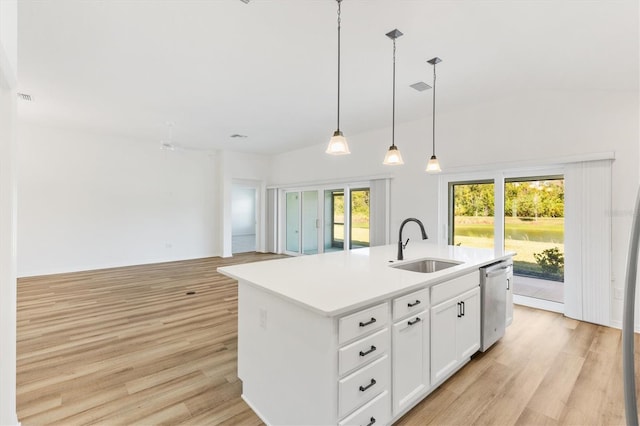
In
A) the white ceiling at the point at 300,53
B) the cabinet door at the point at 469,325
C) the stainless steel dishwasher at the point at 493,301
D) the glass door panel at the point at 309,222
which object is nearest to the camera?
the white ceiling at the point at 300,53

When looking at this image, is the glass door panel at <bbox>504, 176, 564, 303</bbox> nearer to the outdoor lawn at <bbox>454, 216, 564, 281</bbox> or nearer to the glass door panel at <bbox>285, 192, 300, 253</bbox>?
the outdoor lawn at <bbox>454, 216, 564, 281</bbox>

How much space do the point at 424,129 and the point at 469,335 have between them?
3.66m

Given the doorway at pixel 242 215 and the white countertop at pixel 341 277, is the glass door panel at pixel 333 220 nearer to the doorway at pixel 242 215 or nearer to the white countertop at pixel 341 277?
the white countertop at pixel 341 277

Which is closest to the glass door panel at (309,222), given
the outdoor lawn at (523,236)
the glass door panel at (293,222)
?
the glass door panel at (293,222)

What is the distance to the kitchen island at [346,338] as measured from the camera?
1.52m

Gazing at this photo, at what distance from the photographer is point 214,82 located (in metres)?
3.60

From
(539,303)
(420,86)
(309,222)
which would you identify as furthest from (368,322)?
(309,222)

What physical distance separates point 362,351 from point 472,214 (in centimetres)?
391

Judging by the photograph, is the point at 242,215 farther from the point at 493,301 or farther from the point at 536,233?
the point at 493,301

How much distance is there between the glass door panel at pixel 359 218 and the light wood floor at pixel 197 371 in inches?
127

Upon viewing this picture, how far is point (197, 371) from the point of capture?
2.48 meters

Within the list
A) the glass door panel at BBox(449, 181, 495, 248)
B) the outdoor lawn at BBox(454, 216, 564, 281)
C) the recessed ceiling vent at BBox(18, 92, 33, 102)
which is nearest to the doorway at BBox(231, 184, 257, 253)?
the recessed ceiling vent at BBox(18, 92, 33, 102)

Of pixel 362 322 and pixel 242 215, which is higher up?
pixel 242 215

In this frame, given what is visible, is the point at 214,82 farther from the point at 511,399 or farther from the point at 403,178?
the point at 511,399
